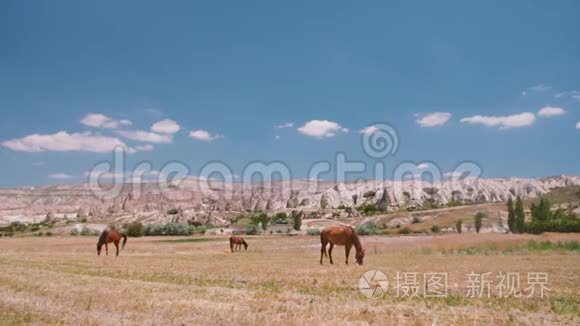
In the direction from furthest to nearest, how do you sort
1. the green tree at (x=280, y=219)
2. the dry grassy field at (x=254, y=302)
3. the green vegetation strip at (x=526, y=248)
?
the green tree at (x=280, y=219) → the green vegetation strip at (x=526, y=248) → the dry grassy field at (x=254, y=302)

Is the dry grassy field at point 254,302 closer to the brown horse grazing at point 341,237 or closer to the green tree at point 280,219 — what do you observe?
the brown horse grazing at point 341,237

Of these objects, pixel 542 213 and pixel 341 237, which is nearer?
pixel 341 237

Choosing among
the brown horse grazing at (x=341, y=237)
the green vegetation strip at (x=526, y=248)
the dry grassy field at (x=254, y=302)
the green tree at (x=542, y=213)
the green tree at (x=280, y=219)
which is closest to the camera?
the dry grassy field at (x=254, y=302)

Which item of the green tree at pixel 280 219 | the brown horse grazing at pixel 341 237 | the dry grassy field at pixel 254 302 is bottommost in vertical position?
the green tree at pixel 280 219

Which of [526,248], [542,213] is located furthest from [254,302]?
[542,213]

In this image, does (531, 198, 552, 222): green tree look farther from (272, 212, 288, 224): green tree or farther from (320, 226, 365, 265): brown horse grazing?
(320, 226, 365, 265): brown horse grazing

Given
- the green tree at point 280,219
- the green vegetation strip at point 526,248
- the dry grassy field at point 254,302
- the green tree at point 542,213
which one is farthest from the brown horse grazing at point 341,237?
the green tree at point 280,219

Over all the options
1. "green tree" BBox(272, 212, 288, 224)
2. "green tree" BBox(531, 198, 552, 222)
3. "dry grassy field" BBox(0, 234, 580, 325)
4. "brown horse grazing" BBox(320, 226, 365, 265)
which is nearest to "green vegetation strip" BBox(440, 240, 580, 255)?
"brown horse grazing" BBox(320, 226, 365, 265)

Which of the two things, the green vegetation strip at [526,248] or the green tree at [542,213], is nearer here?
the green vegetation strip at [526,248]

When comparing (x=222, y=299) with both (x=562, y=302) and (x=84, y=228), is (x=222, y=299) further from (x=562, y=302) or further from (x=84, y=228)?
(x=84, y=228)

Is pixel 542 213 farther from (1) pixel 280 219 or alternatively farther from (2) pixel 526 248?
(1) pixel 280 219

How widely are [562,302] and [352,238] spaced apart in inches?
589

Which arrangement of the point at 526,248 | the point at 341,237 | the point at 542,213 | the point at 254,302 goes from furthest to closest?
the point at 542,213, the point at 526,248, the point at 341,237, the point at 254,302

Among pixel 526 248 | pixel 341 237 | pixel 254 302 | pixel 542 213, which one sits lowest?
pixel 526 248
